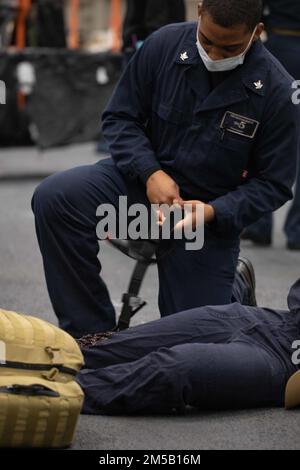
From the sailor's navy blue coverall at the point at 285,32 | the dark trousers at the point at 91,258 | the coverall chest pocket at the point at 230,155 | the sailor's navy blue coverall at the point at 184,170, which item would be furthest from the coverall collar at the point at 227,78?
the sailor's navy blue coverall at the point at 285,32

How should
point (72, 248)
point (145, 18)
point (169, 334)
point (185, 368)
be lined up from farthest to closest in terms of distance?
point (145, 18)
point (72, 248)
point (169, 334)
point (185, 368)

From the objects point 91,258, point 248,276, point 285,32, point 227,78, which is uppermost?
point 227,78

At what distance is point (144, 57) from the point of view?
4.32 meters

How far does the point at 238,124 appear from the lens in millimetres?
4152

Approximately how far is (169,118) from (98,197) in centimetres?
37

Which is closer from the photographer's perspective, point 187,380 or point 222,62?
point 187,380

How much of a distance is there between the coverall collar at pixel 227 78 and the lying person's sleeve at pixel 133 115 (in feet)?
0.44

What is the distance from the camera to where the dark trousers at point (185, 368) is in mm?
3467

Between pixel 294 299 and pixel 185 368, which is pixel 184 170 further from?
pixel 185 368

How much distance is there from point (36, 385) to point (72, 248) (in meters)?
0.99

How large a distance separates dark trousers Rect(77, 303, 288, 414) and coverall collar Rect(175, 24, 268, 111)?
79 centimetres

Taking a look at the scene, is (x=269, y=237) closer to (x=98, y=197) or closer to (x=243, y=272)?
(x=243, y=272)

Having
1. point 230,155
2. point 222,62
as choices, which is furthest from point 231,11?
point 230,155

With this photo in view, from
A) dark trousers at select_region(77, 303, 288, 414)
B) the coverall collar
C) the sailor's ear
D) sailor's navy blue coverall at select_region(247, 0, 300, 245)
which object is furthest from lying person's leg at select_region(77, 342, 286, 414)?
sailor's navy blue coverall at select_region(247, 0, 300, 245)
